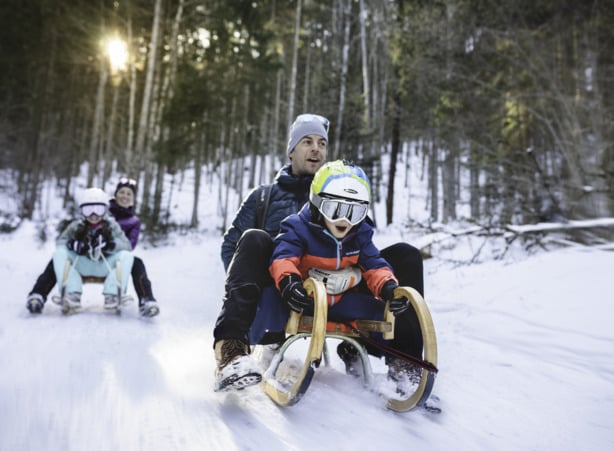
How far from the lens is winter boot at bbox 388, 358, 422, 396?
6.57ft

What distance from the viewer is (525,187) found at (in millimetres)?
5801

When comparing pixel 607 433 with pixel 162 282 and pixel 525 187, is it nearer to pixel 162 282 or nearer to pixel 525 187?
pixel 525 187

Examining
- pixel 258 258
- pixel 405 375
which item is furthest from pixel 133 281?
pixel 405 375

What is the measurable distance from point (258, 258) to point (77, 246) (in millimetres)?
2856

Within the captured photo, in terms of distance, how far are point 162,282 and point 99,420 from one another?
5062 millimetres

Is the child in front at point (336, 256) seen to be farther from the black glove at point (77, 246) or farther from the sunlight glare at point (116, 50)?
the sunlight glare at point (116, 50)

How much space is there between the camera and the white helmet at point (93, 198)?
169 inches

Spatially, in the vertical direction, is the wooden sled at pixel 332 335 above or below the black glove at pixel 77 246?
below

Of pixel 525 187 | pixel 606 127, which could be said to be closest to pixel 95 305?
pixel 525 187

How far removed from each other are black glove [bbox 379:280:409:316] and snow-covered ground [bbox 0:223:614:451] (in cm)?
47

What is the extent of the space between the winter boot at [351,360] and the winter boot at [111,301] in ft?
8.32

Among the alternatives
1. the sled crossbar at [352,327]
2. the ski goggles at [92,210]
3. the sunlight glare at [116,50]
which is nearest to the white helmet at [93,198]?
the ski goggles at [92,210]

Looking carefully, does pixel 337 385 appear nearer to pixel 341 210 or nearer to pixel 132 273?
pixel 341 210

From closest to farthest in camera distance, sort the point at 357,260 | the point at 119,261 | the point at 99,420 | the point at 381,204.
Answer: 1. the point at 99,420
2. the point at 357,260
3. the point at 119,261
4. the point at 381,204
